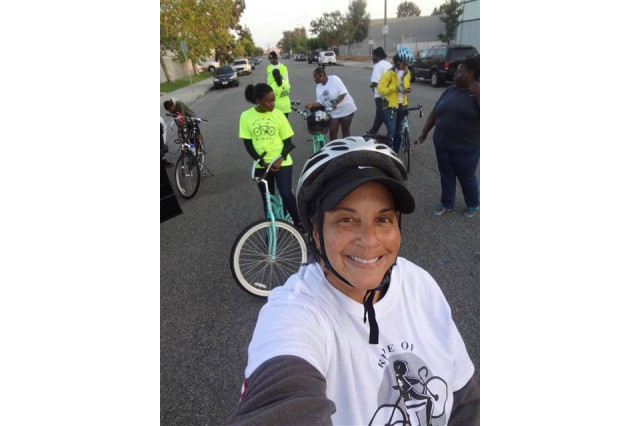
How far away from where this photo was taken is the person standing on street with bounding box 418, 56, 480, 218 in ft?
12.8

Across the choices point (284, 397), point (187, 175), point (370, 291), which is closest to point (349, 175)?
point (370, 291)

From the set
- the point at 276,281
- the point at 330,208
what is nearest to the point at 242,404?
the point at 330,208

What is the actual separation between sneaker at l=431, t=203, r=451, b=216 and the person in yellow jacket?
253cm

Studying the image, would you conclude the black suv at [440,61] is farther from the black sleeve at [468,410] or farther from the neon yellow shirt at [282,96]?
the black sleeve at [468,410]

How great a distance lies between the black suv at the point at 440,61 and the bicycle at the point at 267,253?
13.8 meters

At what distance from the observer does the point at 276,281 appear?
11.5 ft

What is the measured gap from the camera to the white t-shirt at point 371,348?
3.48 ft

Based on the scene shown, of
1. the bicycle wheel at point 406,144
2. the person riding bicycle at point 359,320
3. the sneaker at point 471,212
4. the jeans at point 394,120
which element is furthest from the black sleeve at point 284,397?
the jeans at point 394,120

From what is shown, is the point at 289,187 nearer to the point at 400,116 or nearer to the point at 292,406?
the point at 292,406

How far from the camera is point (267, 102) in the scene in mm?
3662

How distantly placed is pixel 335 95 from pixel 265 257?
419 cm

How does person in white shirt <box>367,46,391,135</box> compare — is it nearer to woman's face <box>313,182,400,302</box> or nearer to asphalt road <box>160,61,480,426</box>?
asphalt road <box>160,61,480,426</box>

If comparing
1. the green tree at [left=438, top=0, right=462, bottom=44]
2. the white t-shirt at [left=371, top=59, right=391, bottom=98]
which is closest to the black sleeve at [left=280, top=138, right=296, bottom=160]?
the white t-shirt at [left=371, top=59, right=391, bottom=98]

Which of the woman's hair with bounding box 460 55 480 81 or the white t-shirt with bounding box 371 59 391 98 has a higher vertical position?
the white t-shirt with bounding box 371 59 391 98
